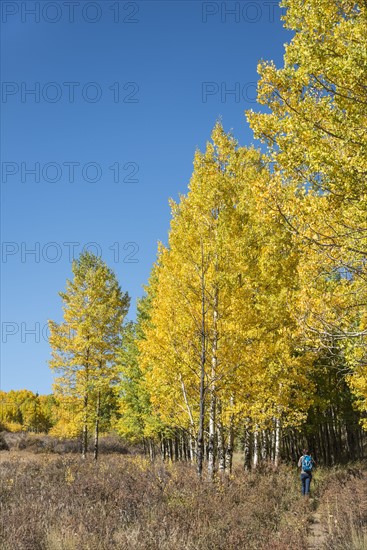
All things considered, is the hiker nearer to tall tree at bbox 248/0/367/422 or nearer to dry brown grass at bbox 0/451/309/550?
dry brown grass at bbox 0/451/309/550

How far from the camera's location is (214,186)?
1341 centimetres

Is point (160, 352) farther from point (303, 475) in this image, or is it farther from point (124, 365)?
point (124, 365)

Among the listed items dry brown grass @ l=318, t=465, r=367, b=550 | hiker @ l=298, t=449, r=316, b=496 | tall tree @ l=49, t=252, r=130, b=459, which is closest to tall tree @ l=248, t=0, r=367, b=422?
dry brown grass @ l=318, t=465, r=367, b=550

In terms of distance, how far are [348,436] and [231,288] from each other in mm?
23495

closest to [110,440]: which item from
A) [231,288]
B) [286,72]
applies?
[231,288]

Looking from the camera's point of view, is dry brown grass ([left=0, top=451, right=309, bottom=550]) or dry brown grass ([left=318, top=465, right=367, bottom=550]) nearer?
dry brown grass ([left=0, top=451, right=309, bottom=550])

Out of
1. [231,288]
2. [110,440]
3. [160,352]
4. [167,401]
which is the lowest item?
[110,440]

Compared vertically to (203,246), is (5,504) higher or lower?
lower

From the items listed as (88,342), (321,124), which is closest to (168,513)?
(321,124)

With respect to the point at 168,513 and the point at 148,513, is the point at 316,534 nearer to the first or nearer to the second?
the point at 168,513

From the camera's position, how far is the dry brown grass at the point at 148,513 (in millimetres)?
7473

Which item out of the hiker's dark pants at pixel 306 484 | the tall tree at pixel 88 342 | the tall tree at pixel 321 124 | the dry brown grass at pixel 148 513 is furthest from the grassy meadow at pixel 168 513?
the tall tree at pixel 88 342

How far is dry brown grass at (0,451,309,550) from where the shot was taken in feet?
24.5

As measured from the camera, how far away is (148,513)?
952cm
